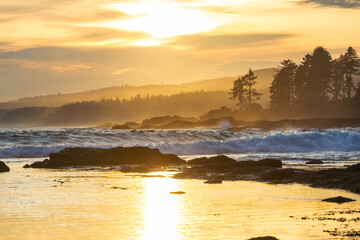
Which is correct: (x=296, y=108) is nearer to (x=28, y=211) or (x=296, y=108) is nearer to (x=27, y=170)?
(x=27, y=170)

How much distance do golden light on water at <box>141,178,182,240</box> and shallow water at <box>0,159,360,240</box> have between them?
0.08ft

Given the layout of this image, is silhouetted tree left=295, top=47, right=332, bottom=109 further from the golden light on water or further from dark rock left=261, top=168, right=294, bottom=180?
the golden light on water

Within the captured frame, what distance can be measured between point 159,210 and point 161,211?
214mm

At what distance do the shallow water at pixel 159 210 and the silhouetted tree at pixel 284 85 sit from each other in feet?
422

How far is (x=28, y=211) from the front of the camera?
18.1m

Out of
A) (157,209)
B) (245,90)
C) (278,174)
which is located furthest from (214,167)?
(245,90)

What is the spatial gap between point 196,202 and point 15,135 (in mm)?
49959

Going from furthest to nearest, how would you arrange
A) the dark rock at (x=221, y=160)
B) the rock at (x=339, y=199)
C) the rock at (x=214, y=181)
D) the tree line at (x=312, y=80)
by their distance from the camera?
the tree line at (x=312, y=80), the dark rock at (x=221, y=160), the rock at (x=214, y=181), the rock at (x=339, y=199)

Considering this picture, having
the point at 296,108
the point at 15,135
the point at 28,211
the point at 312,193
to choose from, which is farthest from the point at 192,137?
the point at 296,108

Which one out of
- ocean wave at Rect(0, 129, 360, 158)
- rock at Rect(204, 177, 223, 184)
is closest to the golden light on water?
rock at Rect(204, 177, 223, 184)

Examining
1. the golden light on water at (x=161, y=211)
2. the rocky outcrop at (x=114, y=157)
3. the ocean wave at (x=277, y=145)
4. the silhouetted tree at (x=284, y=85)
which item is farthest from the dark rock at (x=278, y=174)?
the silhouetted tree at (x=284, y=85)

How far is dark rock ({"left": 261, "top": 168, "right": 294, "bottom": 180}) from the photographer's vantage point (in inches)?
1093

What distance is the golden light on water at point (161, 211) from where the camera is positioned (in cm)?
1463

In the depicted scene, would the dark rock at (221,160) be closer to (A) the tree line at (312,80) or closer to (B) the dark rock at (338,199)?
(B) the dark rock at (338,199)
